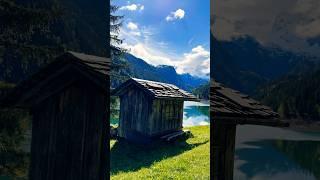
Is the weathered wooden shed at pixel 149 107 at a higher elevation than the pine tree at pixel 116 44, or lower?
lower

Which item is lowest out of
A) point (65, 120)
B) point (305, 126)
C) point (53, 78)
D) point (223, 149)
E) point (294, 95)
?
point (223, 149)

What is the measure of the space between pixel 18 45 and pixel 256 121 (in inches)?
122

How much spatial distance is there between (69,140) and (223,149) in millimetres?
1614

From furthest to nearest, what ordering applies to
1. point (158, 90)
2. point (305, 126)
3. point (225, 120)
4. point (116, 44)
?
point (305, 126) → point (116, 44) → point (158, 90) → point (225, 120)

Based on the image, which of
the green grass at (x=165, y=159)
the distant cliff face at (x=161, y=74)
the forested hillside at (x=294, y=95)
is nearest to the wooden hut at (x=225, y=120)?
the green grass at (x=165, y=159)

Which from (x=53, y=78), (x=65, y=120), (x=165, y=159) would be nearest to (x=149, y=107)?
(x=165, y=159)

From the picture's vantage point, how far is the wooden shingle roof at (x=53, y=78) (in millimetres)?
3980

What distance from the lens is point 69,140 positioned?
4176 millimetres

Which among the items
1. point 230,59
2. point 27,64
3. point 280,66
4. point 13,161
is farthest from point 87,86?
point 280,66

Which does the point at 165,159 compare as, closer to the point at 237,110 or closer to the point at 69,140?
the point at 237,110

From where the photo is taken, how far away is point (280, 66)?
17.9 feet

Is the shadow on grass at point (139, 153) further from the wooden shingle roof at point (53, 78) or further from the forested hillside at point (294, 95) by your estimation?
the forested hillside at point (294, 95)

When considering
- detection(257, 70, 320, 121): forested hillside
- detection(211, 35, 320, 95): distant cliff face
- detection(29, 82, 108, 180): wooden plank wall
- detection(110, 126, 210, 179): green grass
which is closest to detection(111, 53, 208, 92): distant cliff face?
detection(110, 126, 210, 179): green grass

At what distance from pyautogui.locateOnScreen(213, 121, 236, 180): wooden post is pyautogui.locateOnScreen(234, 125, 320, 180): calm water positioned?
983mm
